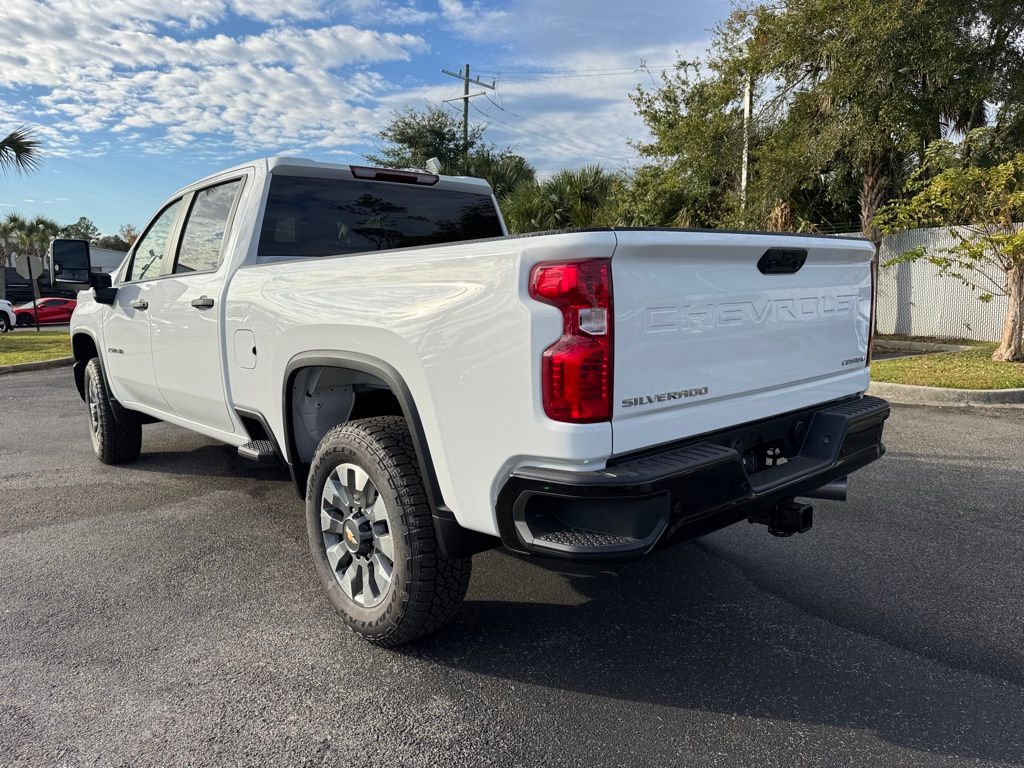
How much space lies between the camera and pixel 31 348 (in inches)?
664

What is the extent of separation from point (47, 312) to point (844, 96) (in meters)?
28.4

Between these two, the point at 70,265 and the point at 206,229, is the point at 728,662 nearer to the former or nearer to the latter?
the point at 206,229

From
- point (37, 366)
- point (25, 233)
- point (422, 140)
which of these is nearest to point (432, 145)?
point (422, 140)

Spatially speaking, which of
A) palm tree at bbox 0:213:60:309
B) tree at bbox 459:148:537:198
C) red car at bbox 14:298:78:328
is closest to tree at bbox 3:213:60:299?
palm tree at bbox 0:213:60:309

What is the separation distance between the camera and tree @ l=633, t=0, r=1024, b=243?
12.4 m

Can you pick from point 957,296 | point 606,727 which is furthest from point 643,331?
point 957,296

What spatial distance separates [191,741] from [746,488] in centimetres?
197

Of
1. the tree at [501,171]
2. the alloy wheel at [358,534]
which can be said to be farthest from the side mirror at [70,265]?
the tree at [501,171]

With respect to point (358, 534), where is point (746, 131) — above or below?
above

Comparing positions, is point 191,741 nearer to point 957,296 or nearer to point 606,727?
point 606,727

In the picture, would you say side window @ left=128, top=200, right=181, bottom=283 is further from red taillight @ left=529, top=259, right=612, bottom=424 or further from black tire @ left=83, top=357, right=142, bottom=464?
red taillight @ left=529, top=259, right=612, bottom=424

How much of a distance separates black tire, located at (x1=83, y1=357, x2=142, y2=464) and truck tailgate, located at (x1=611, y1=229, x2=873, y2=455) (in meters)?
4.59

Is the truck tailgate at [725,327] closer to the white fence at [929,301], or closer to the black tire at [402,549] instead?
the black tire at [402,549]

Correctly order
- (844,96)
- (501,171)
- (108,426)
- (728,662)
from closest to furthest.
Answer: (728,662)
(108,426)
(844,96)
(501,171)
